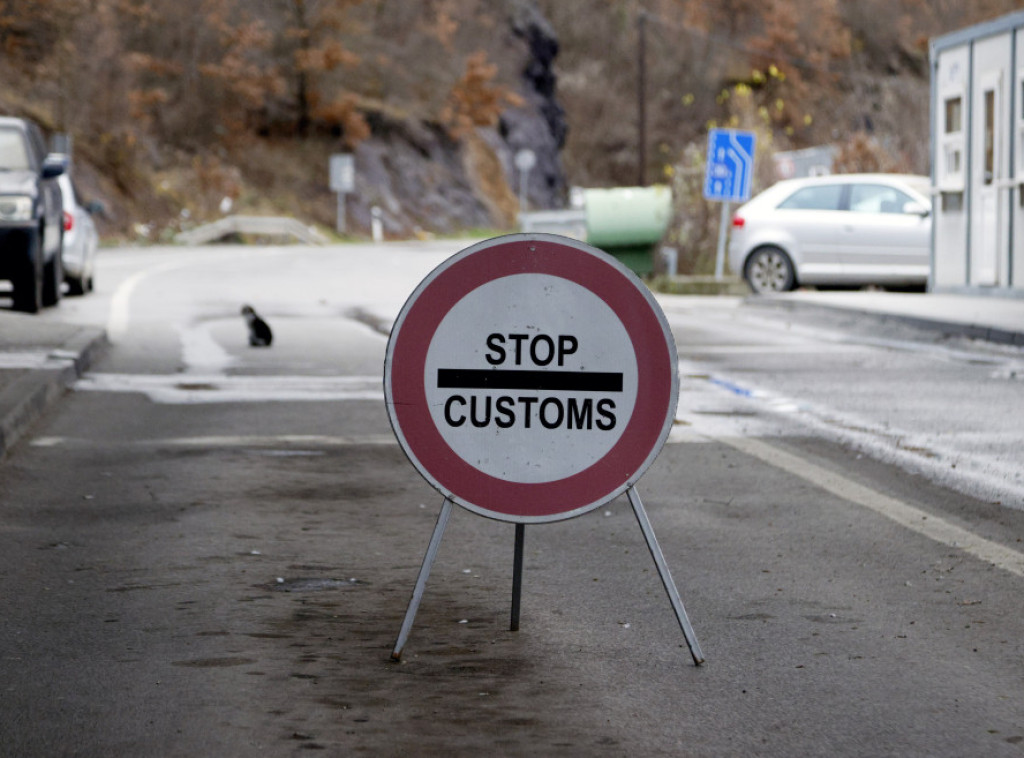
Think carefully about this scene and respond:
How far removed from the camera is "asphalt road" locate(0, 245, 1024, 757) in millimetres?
4566

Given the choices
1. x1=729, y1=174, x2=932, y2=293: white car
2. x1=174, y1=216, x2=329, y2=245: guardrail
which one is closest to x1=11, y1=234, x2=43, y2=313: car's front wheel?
x1=729, y1=174, x2=932, y2=293: white car

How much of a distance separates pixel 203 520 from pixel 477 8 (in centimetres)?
7896

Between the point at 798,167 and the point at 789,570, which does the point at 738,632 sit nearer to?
the point at 789,570

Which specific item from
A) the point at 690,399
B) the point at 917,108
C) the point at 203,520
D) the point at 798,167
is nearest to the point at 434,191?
the point at 917,108

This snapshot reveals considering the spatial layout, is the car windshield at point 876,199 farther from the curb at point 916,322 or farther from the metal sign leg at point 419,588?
the metal sign leg at point 419,588

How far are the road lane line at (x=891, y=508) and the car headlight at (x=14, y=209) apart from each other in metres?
10.5

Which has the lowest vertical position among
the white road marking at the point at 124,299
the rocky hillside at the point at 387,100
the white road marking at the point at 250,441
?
the white road marking at the point at 250,441

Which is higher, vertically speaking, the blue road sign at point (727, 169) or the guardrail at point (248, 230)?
the blue road sign at point (727, 169)

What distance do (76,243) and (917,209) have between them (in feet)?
36.4

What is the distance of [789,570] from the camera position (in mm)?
6531

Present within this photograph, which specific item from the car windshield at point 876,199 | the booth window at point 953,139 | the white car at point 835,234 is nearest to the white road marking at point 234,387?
the white car at point 835,234

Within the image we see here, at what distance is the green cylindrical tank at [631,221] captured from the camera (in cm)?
3075

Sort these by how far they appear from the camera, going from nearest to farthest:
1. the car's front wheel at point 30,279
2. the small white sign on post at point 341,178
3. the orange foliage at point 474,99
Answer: the car's front wheel at point 30,279 → the small white sign on post at point 341,178 → the orange foliage at point 474,99

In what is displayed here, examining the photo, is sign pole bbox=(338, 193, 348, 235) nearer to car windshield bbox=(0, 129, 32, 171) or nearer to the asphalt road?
car windshield bbox=(0, 129, 32, 171)
